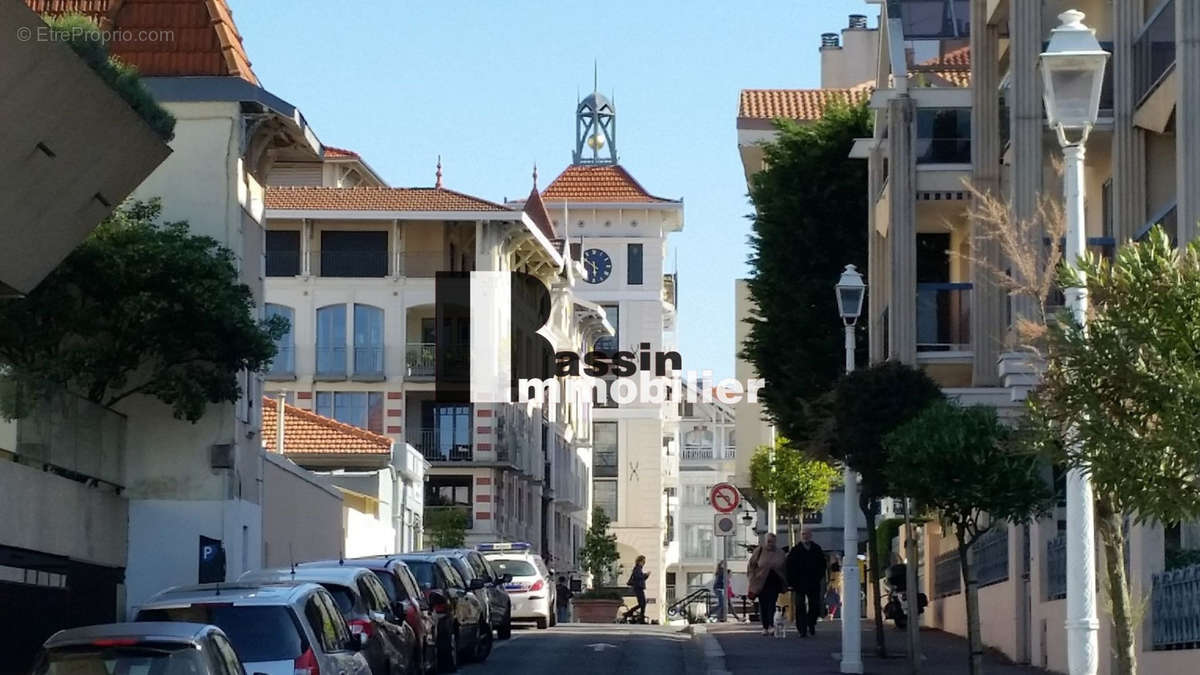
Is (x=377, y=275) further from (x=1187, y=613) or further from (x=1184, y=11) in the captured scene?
(x=1187, y=613)

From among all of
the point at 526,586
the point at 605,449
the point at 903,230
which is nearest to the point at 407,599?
the point at 903,230

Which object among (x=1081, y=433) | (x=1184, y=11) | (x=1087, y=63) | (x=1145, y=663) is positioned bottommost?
(x=1145, y=663)

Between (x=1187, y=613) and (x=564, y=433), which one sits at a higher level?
(x=564, y=433)

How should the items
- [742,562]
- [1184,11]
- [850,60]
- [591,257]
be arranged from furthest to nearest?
1. [742,562]
2. [591,257]
3. [850,60]
4. [1184,11]

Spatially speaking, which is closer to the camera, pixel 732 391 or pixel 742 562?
pixel 732 391

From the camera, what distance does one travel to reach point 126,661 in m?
12.6

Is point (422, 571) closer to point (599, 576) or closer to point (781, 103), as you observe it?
point (781, 103)

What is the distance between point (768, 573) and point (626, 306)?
75142 millimetres

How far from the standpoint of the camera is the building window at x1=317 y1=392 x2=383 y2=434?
7462 cm

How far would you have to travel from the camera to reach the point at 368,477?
5466cm

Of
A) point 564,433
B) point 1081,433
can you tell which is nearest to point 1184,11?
point 1081,433

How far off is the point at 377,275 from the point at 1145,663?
186 feet

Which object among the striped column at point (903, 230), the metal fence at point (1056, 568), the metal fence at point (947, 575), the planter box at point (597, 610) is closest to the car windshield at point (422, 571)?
the metal fence at point (1056, 568)

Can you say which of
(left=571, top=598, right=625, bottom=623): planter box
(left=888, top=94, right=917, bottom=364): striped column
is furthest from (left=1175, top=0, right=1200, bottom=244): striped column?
(left=571, top=598, right=625, bottom=623): planter box
